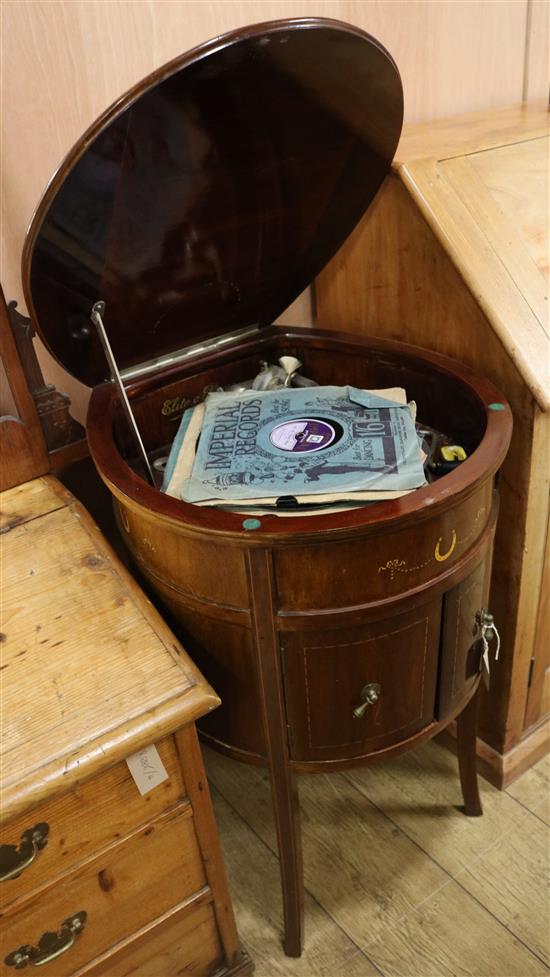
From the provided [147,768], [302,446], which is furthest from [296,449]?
[147,768]

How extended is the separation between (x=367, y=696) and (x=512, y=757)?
0.64 meters

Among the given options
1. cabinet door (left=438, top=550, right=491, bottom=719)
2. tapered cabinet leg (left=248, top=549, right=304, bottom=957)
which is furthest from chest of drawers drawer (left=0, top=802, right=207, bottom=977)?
cabinet door (left=438, top=550, right=491, bottom=719)

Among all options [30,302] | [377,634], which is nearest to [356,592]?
[377,634]

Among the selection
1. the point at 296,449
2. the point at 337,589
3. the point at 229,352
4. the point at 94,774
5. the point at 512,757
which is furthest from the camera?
the point at 512,757

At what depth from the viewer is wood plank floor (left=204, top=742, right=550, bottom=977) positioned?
1241 millimetres

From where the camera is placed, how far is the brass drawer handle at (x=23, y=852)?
82 cm

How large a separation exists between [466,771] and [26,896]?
0.83 metres

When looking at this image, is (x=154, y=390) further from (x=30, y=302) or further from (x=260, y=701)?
(x=260, y=701)

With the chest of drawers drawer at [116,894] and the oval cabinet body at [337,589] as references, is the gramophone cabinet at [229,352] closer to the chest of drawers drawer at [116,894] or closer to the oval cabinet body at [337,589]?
the oval cabinet body at [337,589]

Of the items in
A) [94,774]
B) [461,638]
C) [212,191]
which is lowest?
[461,638]

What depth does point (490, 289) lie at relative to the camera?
1.12 meters

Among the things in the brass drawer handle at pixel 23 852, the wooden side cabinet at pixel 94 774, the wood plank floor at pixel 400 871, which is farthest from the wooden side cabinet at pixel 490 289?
the brass drawer handle at pixel 23 852

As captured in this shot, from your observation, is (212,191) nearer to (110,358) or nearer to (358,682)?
(110,358)

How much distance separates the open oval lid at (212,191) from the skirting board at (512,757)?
97cm
